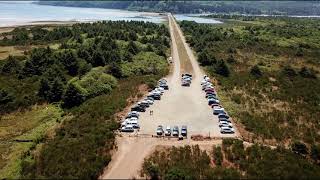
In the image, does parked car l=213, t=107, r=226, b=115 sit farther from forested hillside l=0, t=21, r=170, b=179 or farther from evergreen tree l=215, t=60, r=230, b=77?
evergreen tree l=215, t=60, r=230, b=77

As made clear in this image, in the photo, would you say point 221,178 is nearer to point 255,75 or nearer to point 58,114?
point 58,114

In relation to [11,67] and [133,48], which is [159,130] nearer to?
[11,67]

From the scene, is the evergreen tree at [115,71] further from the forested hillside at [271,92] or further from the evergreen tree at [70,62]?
the forested hillside at [271,92]

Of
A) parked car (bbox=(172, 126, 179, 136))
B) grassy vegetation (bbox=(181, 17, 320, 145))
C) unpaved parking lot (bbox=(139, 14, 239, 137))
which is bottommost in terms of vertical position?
grassy vegetation (bbox=(181, 17, 320, 145))

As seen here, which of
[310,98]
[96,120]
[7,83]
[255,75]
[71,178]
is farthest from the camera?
[255,75]

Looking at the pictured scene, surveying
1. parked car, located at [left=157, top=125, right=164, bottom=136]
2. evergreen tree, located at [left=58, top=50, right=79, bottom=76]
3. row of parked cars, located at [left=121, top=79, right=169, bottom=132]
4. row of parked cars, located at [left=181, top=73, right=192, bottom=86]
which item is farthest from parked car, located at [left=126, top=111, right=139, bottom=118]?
evergreen tree, located at [left=58, top=50, right=79, bottom=76]

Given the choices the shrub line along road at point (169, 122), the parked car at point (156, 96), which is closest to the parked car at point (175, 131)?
the shrub line along road at point (169, 122)

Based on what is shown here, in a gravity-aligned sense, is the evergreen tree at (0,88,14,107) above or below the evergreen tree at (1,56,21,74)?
below

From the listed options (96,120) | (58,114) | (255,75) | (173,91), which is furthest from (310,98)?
(58,114)
